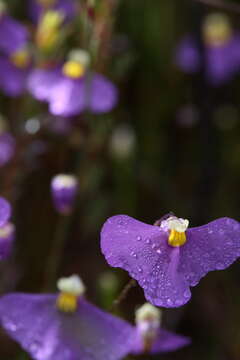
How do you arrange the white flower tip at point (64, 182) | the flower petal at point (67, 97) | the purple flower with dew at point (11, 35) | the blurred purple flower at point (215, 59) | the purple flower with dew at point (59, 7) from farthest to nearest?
the blurred purple flower at point (215, 59), the purple flower with dew at point (59, 7), the purple flower with dew at point (11, 35), the flower petal at point (67, 97), the white flower tip at point (64, 182)

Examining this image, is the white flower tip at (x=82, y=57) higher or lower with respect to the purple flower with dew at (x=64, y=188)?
higher

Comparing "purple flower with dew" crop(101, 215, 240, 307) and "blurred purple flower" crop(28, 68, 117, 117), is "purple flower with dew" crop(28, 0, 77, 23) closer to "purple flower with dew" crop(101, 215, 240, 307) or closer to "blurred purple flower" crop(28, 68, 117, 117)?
"blurred purple flower" crop(28, 68, 117, 117)

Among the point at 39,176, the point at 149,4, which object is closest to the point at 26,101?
the point at 39,176

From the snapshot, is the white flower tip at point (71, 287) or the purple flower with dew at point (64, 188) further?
the purple flower with dew at point (64, 188)

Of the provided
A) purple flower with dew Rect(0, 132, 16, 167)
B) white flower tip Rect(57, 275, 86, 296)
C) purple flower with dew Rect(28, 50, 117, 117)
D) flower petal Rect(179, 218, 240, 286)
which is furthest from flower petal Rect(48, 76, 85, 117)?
flower petal Rect(179, 218, 240, 286)

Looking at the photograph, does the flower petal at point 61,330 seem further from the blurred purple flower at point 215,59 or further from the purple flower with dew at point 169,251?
the blurred purple flower at point 215,59

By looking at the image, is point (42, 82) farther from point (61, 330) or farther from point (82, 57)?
point (61, 330)

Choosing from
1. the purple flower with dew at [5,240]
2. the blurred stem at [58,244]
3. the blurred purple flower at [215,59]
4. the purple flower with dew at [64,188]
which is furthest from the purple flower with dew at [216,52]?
the purple flower with dew at [5,240]
